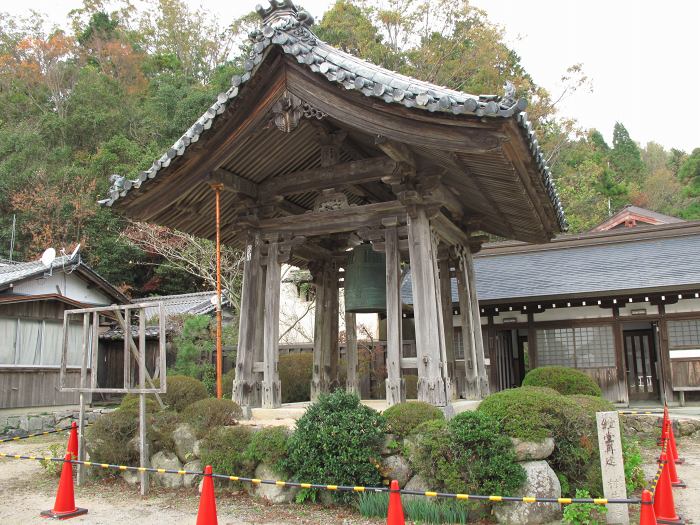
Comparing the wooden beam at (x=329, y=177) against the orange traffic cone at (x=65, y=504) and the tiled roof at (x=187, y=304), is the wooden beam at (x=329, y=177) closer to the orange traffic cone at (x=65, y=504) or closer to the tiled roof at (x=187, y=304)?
the orange traffic cone at (x=65, y=504)

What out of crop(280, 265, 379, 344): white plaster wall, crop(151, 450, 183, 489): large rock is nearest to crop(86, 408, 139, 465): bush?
crop(151, 450, 183, 489): large rock

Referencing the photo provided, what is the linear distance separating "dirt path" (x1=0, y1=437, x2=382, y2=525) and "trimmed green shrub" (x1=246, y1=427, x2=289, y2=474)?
47 centimetres

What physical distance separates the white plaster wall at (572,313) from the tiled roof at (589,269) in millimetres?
713

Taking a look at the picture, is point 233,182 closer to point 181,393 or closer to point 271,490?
point 181,393

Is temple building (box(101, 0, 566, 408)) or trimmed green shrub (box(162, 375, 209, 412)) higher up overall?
temple building (box(101, 0, 566, 408))

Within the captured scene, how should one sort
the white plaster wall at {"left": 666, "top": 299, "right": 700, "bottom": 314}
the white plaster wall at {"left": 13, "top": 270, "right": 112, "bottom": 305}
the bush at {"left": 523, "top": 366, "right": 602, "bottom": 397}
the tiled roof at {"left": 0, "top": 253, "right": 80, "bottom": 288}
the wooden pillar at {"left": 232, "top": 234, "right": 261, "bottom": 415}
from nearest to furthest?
the wooden pillar at {"left": 232, "top": 234, "right": 261, "bottom": 415} < the bush at {"left": 523, "top": 366, "right": 602, "bottom": 397} < the white plaster wall at {"left": 666, "top": 299, "right": 700, "bottom": 314} < the tiled roof at {"left": 0, "top": 253, "right": 80, "bottom": 288} < the white plaster wall at {"left": 13, "top": 270, "right": 112, "bottom": 305}

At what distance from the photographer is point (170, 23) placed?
4475cm

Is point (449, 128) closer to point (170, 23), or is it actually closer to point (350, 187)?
point (350, 187)

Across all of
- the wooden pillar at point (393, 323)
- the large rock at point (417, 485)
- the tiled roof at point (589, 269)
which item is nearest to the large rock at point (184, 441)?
the wooden pillar at point (393, 323)

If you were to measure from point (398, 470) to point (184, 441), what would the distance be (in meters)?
3.03

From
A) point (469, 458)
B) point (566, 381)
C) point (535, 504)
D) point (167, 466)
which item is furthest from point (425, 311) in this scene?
point (566, 381)

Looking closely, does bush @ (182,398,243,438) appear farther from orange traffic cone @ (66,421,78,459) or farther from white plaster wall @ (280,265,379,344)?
white plaster wall @ (280,265,379,344)

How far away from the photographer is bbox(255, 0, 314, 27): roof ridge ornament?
7703mm

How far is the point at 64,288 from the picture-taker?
811 inches
